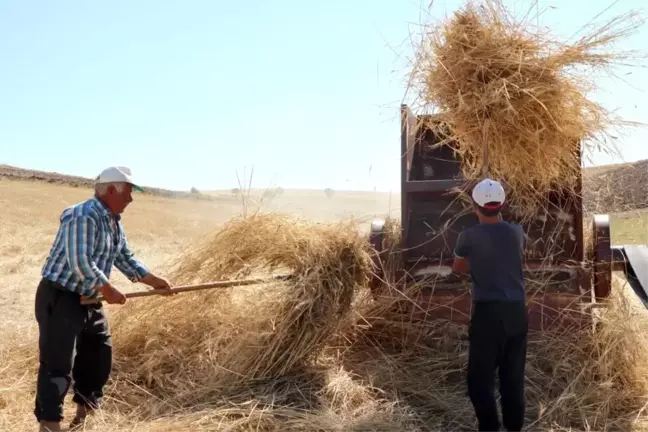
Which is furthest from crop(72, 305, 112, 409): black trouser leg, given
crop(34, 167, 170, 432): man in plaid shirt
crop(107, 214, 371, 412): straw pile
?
crop(107, 214, 371, 412): straw pile

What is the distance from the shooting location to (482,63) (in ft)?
13.5

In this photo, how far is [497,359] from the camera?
3408 mm

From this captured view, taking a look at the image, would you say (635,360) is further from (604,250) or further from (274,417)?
(274,417)

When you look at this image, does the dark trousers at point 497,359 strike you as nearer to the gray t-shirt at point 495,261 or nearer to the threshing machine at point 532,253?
the gray t-shirt at point 495,261

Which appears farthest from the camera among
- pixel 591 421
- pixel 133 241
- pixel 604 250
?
pixel 133 241

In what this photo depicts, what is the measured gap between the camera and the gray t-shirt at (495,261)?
11.0 ft

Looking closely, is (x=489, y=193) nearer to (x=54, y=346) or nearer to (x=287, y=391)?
(x=287, y=391)

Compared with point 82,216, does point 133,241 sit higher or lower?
lower

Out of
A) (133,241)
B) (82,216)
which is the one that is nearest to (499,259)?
(82,216)

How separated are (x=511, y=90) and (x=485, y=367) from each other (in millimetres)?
1647

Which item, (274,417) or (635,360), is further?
(635,360)

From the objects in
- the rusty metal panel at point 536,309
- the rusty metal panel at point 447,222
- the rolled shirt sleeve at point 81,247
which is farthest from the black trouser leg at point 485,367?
the rolled shirt sleeve at point 81,247

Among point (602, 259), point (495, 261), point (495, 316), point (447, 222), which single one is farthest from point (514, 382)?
point (447, 222)

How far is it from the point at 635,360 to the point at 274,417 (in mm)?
2166
